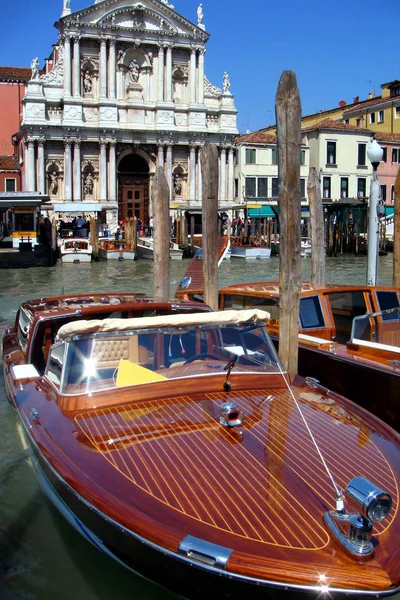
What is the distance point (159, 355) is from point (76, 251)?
977 inches

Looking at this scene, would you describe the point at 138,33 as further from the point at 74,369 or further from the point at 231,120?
the point at 74,369

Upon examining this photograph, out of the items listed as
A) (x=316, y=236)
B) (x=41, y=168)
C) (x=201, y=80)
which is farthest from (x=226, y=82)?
(x=316, y=236)

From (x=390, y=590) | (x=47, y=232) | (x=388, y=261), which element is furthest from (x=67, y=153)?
(x=390, y=590)

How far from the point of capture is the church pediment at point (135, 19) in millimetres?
40438

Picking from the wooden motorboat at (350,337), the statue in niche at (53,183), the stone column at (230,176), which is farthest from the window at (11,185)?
the wooden motorboat at (350,337)

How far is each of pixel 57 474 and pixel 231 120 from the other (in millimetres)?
42806

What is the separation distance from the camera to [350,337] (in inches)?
272

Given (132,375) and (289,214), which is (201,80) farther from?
(132,375)

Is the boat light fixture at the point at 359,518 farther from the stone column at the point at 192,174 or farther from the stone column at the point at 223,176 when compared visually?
the stone column at the point at 192,174

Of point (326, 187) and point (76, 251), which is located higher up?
point (326, 187)

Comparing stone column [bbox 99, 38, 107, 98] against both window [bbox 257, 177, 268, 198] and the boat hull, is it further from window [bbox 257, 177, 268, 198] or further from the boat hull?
the boat hull

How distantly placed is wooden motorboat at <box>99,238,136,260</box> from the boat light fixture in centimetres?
2749

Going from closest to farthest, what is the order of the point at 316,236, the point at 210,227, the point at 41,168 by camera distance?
1. the point at 210,227
2. the point at 316,236
3. the point at 41,168

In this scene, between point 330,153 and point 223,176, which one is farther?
point 330,153
